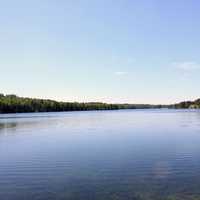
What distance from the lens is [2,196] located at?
1290 centimetres

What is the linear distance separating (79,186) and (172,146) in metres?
15.3

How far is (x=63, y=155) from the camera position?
23062 mm

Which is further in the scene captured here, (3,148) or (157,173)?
(3,148)

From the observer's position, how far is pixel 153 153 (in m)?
23.1

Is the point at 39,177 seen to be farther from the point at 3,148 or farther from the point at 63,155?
the point at 3,148

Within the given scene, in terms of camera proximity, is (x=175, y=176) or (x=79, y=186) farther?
(x=175, y=176)

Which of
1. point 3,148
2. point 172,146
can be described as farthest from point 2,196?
point 172,146

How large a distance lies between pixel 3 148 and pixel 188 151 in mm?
17291

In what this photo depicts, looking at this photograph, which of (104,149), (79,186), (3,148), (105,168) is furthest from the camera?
→ (3,148)

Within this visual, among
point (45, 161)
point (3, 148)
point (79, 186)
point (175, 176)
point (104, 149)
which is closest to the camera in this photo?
point (79, 186)

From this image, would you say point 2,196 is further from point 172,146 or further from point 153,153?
point 172,146

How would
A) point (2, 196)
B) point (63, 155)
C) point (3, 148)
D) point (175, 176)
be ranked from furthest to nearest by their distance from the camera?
1. point (3, 148)
2. point (63, 155)
3. point (175, 176)
4. point (2, 196)

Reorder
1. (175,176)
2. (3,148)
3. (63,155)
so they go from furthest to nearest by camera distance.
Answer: (3,148) < (63,155) < (175,176)

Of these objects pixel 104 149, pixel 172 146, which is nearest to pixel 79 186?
pixel 104 149
